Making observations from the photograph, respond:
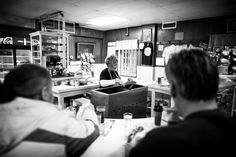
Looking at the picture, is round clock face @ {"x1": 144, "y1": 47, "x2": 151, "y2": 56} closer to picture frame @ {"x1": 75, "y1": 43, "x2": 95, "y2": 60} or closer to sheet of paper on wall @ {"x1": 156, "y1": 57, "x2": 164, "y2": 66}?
sheet of paper on wall @ {"x1": 156, "y1": 57, "x2": 164, "y2": 66}

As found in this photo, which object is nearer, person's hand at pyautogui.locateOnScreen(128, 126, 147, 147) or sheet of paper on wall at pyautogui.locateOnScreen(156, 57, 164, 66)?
person's hand at pyautogui.locateOnScreen(128, 126, 147, 147)

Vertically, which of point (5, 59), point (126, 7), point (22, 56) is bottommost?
point (5, 59)

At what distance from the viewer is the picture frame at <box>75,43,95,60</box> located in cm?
677

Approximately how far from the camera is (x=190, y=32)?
17.6 feet

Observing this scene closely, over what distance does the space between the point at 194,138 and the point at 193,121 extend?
0.09 metres

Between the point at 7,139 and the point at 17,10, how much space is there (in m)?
4.82

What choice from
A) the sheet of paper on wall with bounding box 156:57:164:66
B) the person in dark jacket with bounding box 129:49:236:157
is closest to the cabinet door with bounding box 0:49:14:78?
the sheet of paper on wall with bounding box 156:57:164:66

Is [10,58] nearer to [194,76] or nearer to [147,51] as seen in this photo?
[147,51]

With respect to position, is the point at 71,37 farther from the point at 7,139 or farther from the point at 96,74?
the point at 7,139

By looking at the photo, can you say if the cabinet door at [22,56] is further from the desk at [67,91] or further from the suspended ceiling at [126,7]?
the desk at [67,91]

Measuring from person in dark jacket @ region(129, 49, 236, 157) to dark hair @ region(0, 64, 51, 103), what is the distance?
0.69m

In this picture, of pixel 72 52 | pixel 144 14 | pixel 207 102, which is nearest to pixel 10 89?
pixel 207 102

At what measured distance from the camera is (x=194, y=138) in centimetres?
63

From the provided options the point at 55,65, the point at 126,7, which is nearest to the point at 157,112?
the point at 126,7
